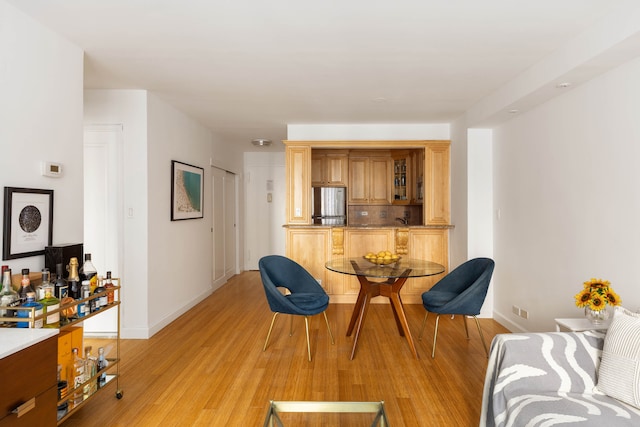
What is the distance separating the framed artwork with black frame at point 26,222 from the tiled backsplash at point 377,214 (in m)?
5.08

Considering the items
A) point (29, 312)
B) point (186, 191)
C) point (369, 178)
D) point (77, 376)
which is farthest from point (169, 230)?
point (369, 178)

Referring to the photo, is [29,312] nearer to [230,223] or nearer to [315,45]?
[315,45]

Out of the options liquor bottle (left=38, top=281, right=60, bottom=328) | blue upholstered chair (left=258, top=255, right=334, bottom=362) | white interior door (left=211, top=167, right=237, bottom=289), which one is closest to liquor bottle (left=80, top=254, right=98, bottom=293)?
liquor bottle (left=38, top=281, right=60, bottom=328)

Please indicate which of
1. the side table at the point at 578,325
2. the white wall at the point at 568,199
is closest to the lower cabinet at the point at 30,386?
the side table at the point at 578,325

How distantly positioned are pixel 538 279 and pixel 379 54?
2495 millimetres

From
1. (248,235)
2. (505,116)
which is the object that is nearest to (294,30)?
(505,116)

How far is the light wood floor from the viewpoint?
2.43 metres

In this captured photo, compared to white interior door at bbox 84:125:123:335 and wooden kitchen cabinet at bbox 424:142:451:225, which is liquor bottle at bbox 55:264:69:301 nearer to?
white interior door at bbox 84:125:123:335

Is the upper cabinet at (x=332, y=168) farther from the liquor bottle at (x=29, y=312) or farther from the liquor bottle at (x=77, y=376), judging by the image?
the liquor bottle at (x=29, y=312)

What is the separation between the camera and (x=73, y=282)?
224 cm

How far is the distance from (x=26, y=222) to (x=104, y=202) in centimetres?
170

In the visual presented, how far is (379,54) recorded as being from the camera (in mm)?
2922

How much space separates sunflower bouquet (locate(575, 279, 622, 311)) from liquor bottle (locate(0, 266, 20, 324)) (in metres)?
3.21

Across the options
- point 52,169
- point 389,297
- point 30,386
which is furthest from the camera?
point 389,297
